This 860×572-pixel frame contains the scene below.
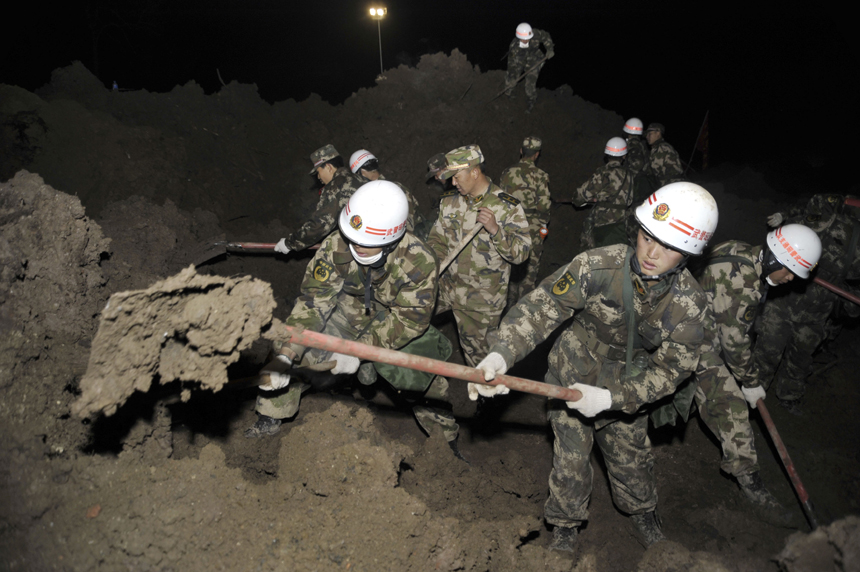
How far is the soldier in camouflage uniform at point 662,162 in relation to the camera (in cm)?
848

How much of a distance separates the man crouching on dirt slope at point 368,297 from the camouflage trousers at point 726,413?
221cm

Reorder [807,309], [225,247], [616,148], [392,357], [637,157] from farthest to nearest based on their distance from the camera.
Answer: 1. [637,157]
2. [616,148]
3. [225,247]
4. [807,309]
5. [392,357]

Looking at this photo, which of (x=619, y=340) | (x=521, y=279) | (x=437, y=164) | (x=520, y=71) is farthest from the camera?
(x=520, y=71)

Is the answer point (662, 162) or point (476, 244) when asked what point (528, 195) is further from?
point (662, 162)

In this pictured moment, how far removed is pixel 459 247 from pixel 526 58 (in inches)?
274

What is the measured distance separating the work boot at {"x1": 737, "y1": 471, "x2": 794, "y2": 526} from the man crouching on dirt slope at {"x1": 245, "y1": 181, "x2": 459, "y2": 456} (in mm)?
2743

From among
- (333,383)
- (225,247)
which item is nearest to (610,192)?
(333,383)

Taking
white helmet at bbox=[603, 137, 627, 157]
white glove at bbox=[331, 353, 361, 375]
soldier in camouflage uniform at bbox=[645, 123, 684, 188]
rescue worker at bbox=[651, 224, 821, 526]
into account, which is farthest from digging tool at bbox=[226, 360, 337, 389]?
soldier in camouflage uniform at bbox=[645, 123, 684, 188]

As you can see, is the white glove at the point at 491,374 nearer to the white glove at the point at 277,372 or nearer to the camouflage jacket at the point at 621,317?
the camouflage jacket at the point at 621,317

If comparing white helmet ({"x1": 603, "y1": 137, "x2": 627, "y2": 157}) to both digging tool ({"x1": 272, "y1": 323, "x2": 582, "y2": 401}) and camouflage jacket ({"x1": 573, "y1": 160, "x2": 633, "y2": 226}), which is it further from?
digging tool ({"x1": 272, "y1": 323, "x2": 582, "y2": 401})


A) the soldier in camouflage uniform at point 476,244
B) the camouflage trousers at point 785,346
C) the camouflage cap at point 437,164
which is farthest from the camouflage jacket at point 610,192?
the camouflage cap at point 437,164

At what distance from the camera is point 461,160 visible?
14.2 ft

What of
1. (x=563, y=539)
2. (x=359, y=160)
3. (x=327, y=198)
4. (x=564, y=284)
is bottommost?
(x=563, y=539)

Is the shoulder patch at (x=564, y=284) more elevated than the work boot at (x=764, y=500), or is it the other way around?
the shoulder patch at (x=564, y=284)
